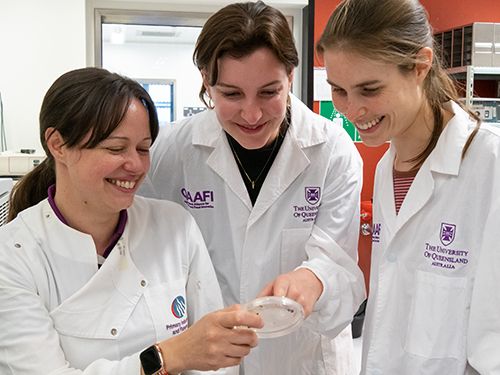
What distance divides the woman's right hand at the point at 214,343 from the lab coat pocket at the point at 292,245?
1.68 ft

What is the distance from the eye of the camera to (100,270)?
49.2 inches

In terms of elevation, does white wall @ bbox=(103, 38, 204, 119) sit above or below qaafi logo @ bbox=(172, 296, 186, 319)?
above

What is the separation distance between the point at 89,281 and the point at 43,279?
0.38 feet

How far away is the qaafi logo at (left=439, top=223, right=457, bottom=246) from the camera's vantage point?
1.17m

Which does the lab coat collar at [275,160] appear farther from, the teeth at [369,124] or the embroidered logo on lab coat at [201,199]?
the teeth at [369,124]

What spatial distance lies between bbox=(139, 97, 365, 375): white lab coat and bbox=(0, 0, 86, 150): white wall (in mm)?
2188

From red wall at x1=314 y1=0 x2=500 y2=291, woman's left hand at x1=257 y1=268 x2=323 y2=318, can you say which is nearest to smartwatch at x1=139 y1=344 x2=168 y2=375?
woman's left hand at x1=257 y1=268 x2=323 y2=318

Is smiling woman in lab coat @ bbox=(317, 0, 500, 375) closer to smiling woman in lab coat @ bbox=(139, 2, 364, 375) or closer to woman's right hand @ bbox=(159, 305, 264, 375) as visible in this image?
smiling woman in lab coat @ bbox=(139, 2, 364, 375)

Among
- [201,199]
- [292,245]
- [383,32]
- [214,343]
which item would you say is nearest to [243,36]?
[383,32]

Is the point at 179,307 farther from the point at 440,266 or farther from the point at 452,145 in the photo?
the point at 452,145

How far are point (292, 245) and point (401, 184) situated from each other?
1.40 ft

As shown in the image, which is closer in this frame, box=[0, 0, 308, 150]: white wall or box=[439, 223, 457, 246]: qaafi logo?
box=[439, 223, 457, 246]: qaafi logo

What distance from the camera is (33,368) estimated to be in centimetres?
111

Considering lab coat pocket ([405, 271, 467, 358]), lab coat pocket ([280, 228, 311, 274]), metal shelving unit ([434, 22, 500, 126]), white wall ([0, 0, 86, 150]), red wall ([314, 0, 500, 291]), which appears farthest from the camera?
red wall ([314, 0, 500, 291])
